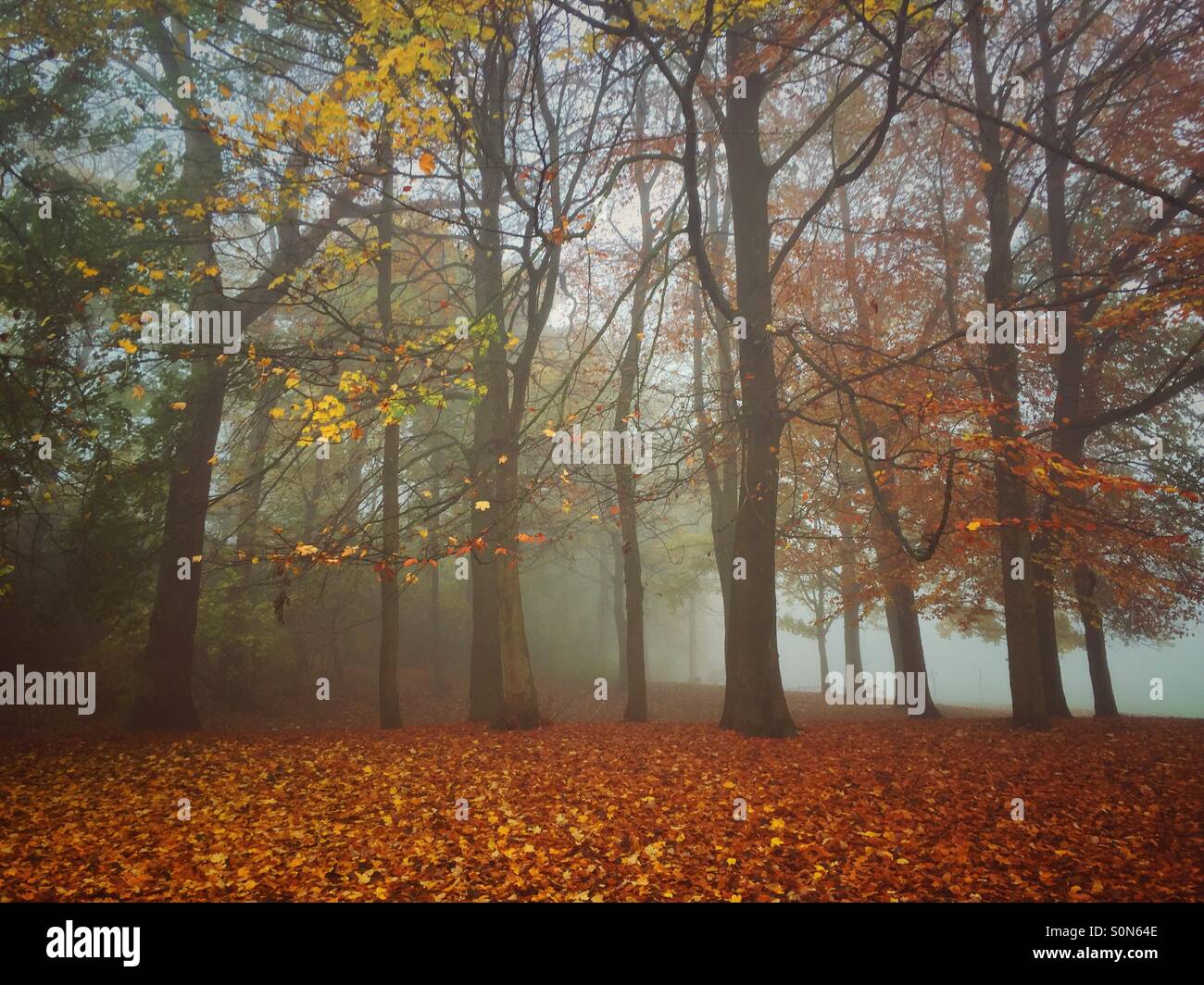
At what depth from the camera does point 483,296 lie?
1324 cm

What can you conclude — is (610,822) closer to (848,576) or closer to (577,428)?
(577,428)

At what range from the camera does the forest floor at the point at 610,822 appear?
4914mm

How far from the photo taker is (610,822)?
19.8 ft

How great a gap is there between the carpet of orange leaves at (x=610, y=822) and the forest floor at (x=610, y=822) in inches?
0.9

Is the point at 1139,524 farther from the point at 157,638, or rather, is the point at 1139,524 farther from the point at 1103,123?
the point at 157,638

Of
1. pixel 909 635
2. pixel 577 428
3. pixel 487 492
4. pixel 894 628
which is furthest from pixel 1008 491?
pixel 894 628

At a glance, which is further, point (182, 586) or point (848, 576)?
point (848, 576)

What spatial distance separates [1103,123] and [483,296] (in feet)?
42.0

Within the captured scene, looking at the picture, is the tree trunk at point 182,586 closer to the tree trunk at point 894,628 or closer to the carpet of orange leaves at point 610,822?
the carpet of orange leaves at point 610,822

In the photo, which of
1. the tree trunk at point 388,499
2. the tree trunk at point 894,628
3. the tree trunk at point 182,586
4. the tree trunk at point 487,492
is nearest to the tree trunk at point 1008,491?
the tree trunk at point 894,628

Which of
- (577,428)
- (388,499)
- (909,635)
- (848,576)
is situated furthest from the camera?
(848,576)

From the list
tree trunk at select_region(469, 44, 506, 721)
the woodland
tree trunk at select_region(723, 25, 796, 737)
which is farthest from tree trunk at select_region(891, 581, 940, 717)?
tree trunk at select_region(469, 44, 506, 721)

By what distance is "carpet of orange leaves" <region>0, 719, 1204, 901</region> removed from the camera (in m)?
4.91
